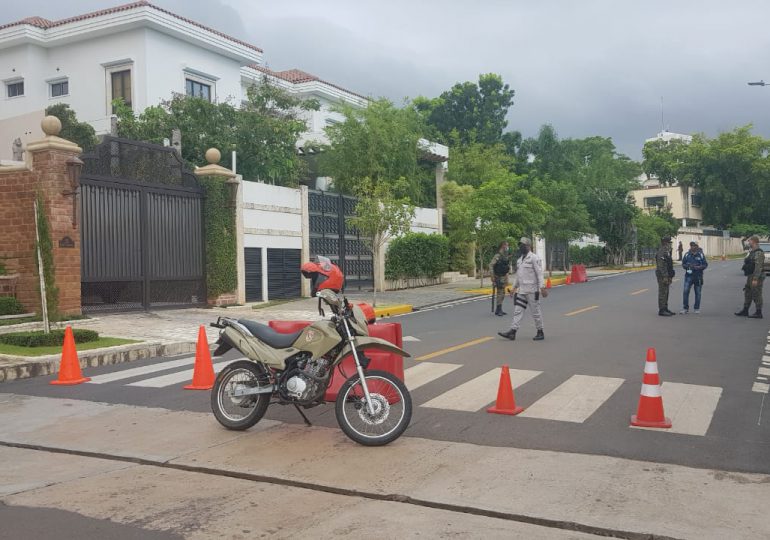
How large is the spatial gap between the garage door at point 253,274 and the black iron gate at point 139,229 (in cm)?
176

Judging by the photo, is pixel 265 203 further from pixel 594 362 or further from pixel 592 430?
pixel 592 430

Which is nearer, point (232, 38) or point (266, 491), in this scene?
point (266, 491)

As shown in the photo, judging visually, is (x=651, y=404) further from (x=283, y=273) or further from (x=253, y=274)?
(x=283, y=273)

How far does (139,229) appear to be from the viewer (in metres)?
19.6

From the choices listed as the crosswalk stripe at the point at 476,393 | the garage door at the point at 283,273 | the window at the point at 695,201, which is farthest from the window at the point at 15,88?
the window at the point at 695,201

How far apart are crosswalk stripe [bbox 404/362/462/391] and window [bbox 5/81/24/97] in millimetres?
28572

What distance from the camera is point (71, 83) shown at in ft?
103

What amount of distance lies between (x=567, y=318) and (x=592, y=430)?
1110cm

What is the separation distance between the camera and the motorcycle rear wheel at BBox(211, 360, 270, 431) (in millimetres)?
7270

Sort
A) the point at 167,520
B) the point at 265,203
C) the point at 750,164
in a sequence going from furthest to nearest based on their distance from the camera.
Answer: the point at 750,164 < the point at 265,203 < the point at 167,520

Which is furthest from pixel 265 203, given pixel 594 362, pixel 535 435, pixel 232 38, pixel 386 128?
pixel 535 435

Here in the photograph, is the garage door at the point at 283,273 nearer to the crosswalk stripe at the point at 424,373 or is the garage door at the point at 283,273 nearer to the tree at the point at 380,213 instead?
the tree at the point at 380,213

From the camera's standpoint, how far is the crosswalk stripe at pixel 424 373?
9.53m

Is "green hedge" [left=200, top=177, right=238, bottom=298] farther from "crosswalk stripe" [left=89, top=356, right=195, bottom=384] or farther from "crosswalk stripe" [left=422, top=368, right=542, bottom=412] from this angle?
"crosswalk stripe" [left=422, top=368, right=542, bottom=412]
